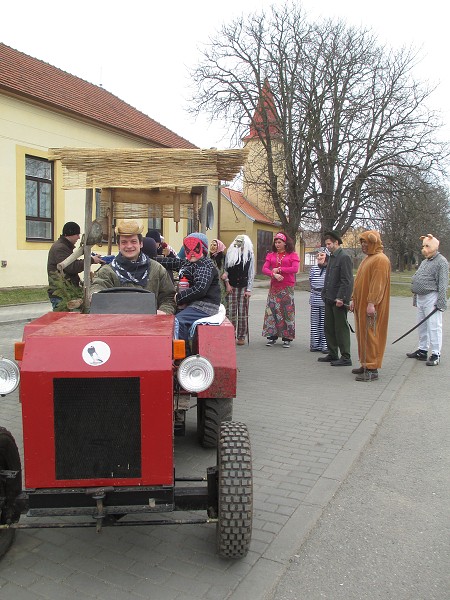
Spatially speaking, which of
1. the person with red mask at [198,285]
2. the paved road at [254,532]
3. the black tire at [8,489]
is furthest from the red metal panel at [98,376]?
the person with red mask at [198,285]

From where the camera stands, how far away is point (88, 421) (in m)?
2.58

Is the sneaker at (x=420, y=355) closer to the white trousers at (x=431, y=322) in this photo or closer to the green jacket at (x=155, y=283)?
the white trousers at (x=431, y=322)

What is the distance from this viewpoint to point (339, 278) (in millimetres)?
7785

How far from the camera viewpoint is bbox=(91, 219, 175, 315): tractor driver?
4.28 metres

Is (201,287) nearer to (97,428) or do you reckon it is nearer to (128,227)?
(128,227)

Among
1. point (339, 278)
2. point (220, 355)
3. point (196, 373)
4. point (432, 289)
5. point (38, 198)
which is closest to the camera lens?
point (196, 373)

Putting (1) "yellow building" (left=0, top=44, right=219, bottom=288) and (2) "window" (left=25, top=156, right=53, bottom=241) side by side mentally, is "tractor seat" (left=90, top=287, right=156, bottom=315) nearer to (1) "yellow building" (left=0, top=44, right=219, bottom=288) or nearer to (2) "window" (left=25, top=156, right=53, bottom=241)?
(1) "yellow building" (left=0, top=44, right=219, bottom=288)

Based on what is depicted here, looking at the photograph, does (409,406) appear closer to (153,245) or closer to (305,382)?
(305,382)

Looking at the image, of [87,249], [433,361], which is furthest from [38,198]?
[87,249]

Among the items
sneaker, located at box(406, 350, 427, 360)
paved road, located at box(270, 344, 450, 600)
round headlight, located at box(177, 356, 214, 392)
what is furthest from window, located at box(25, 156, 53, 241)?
round headlight, located at box(177, 356, 214, 392)

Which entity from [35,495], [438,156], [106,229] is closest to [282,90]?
[438,156]

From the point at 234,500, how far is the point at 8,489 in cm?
113

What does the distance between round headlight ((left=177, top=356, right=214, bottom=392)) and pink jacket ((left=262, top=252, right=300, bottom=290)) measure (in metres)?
5.92

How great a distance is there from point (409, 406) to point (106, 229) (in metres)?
4.06
